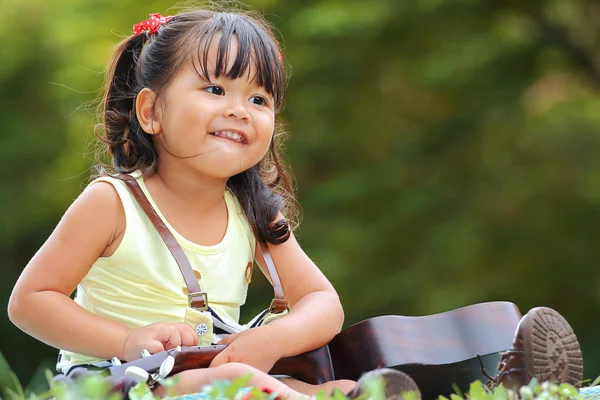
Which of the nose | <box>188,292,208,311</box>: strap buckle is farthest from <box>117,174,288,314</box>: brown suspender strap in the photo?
the nose

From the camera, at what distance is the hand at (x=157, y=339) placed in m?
2.53

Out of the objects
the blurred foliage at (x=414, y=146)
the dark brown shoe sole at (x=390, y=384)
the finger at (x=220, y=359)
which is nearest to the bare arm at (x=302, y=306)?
the finger at (x=220, y=359)

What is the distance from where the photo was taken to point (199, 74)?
289 centimetres

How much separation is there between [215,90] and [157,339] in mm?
754

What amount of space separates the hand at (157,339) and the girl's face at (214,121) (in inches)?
20.6

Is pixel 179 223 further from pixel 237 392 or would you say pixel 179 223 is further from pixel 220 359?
pixel 237 392

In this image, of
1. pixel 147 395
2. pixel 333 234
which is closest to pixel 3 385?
pixel 147 395

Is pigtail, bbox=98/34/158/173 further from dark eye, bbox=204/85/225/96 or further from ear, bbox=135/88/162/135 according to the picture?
dark eye, bbox=204/85/225/96

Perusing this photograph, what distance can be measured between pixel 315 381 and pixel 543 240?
668 centimetres

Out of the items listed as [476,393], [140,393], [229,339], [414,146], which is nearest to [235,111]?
[229,339]

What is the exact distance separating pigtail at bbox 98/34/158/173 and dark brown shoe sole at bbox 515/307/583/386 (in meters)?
1.25

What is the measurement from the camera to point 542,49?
9.55m

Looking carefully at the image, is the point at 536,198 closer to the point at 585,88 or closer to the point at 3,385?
the point at 585,88

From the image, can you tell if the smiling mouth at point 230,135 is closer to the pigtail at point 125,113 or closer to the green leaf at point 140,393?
the pigtail at point 125,113
